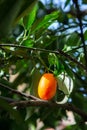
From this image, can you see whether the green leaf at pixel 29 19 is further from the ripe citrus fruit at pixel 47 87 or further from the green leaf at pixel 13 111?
the green leaf at pixel 13 111

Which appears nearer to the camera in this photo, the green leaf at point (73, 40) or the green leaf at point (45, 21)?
the green leaf at point (45, 21)

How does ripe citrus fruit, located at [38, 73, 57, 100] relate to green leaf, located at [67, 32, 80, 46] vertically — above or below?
below

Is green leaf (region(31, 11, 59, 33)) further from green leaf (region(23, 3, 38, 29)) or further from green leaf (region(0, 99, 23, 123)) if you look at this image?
green leaf (region(0, 99, 23, 123))

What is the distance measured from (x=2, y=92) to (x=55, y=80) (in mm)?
499

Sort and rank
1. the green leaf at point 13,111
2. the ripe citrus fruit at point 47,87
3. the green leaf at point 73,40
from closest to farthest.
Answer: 1. the green leaf at point 13,111
2. the ripe citrus fruit at point 47,87
3. the green leaf at point 73,40

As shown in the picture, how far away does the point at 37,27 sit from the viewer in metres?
0.98

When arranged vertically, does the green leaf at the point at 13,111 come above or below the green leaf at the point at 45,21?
below

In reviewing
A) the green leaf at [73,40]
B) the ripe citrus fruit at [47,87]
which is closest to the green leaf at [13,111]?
the ripe citrus fruit at [47,87]

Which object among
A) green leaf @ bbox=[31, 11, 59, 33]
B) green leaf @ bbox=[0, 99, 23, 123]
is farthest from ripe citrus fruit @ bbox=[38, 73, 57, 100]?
green leaf @ bbox=[0, 99, 23, 123]

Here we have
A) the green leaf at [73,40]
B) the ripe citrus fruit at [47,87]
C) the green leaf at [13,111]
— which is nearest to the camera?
the green leaf at [13,111]

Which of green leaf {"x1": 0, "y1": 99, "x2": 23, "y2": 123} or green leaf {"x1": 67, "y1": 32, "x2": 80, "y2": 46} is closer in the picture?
green leaf {"x1": 0, "y1": 99, "x2": 23, "y2": 123}

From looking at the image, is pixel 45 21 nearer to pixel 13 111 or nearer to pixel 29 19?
pixel 29 19

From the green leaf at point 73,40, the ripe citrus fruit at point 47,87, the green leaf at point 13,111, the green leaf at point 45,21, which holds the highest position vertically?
the green leaf at point 45,21

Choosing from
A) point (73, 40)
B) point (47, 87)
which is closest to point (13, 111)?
point (47, 87)
